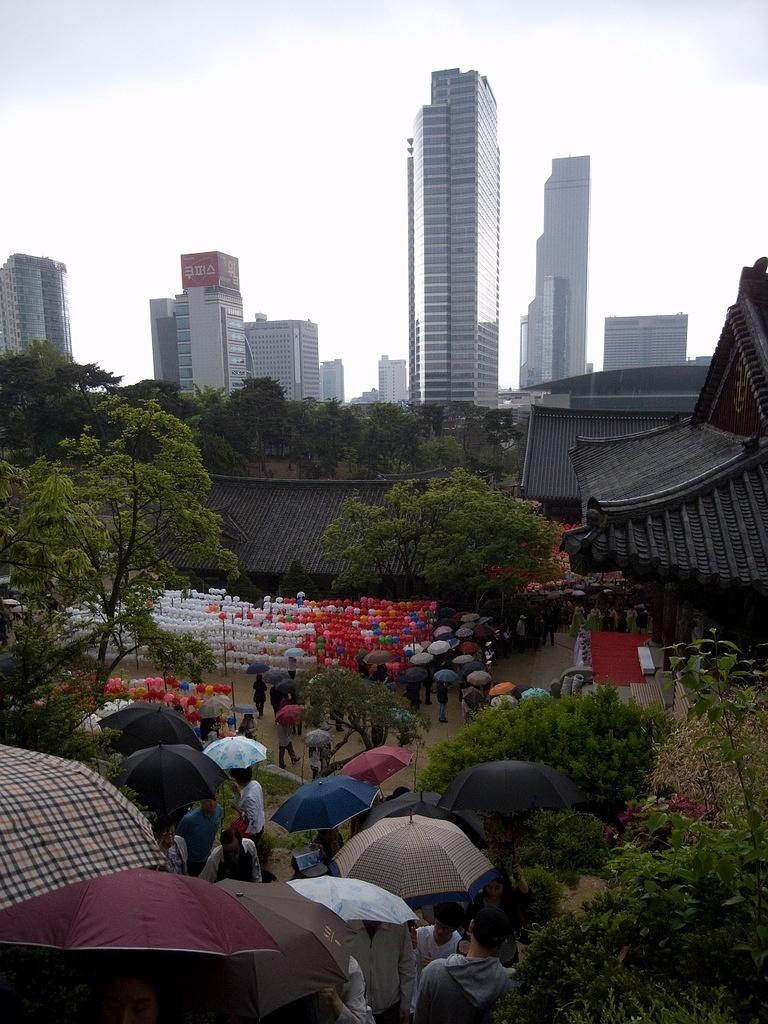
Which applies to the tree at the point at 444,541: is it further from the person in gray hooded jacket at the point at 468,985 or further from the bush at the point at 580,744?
the person in gray hooded jacket at the point at 468,985

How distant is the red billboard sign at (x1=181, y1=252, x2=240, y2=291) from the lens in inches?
4532

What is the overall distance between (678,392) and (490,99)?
7209 cm

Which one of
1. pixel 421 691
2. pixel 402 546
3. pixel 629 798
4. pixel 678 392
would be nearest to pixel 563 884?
pixel 629 798

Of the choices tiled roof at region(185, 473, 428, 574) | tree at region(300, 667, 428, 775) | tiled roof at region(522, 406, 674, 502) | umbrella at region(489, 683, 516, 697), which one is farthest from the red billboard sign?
tree at region(300, 667, 428, 775)

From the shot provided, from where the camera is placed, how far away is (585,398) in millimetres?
73812

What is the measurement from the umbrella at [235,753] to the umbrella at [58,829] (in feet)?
18.9

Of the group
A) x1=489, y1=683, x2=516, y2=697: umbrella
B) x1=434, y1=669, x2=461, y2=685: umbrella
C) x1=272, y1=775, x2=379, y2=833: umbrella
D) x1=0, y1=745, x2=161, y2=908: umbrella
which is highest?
x1=0, y1=745, x2=161, y2=908: umbrella

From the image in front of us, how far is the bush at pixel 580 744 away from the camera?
7.32m

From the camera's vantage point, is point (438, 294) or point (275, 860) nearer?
point (275, 860)

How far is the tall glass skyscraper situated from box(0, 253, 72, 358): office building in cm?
5201

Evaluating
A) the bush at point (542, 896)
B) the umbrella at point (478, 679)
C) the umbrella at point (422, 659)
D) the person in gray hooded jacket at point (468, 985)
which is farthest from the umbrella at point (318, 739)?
the person in gray hooded jacket at point (468, 985)

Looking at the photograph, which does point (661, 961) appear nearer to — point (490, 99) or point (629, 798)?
point (629, 798)

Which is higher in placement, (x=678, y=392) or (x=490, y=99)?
(x=490, y=99)

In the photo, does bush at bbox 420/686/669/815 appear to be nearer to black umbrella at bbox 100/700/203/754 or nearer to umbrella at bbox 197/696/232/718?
black umbrella at bbox 100/700/203/754
